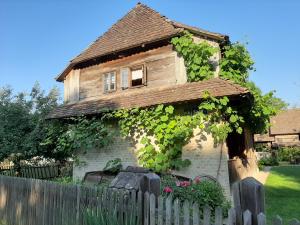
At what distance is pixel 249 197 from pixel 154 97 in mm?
9387

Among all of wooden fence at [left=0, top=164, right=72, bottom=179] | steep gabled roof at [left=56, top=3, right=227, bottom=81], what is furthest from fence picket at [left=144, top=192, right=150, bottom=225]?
wooden fence at [left=0, top=164, right=72, bottom=179]

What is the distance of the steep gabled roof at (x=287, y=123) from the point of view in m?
43.4

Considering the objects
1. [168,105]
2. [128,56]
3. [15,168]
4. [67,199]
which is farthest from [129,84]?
[15,168]

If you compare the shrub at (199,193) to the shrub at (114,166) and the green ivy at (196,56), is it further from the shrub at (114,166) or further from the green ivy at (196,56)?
the shrub at (114,166)

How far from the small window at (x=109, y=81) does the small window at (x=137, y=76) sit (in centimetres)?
106

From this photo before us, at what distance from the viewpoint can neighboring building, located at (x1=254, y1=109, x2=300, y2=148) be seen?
4238 centimetres

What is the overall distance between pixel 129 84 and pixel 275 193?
7887 millimetres

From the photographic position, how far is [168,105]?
11906 millimetres

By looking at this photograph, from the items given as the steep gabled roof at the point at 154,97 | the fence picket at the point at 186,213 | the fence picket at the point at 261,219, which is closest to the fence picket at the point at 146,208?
the fence picket at the point at 186,213

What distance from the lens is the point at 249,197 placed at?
3352 millimetres

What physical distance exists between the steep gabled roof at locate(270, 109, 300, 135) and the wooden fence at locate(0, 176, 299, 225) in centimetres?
3960

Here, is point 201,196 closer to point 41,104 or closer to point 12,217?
point 12,217

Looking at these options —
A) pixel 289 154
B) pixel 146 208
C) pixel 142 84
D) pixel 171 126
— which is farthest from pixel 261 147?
pixel 146 208

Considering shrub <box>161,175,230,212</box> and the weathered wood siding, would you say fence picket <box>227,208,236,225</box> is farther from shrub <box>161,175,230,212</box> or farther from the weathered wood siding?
the weathered wood siding
